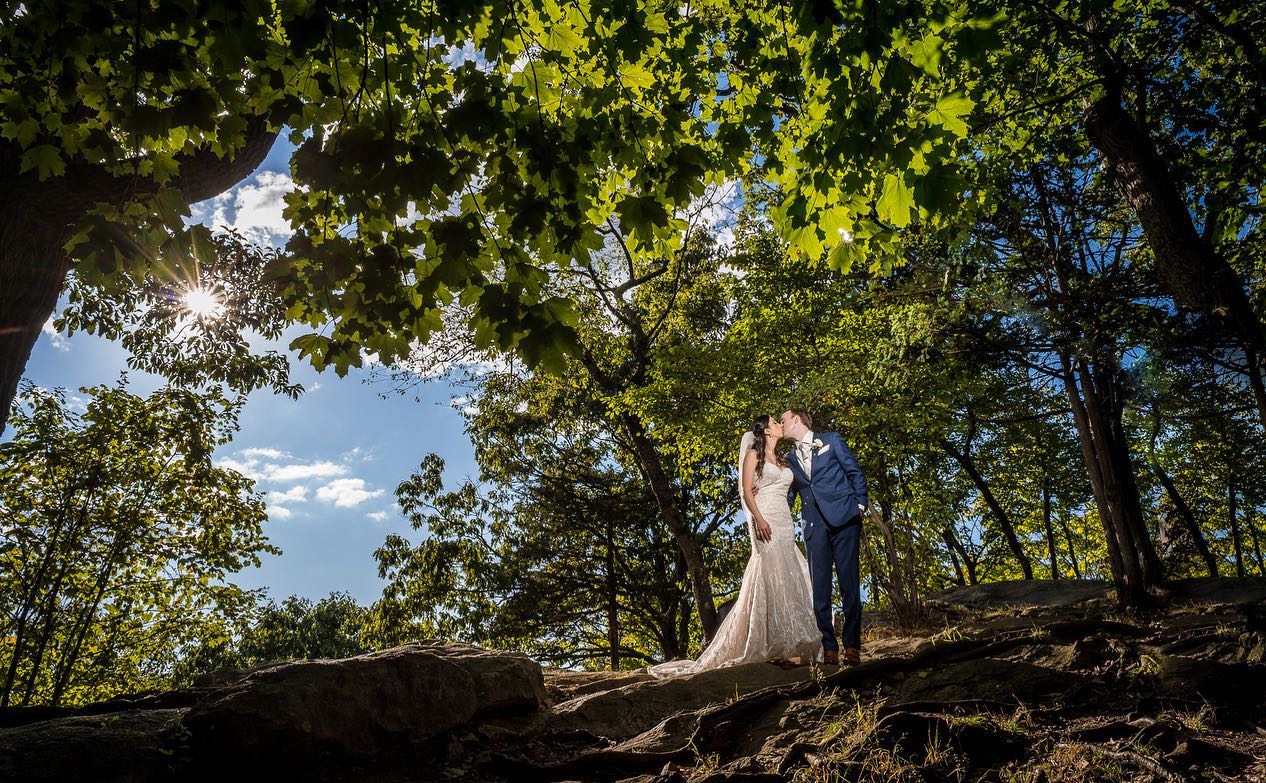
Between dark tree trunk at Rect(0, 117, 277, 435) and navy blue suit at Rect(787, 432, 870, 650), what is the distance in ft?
17.9

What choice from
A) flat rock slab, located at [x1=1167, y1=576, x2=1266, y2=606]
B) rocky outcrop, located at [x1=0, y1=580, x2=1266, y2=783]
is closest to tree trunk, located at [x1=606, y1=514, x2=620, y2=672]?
flat rock slab, located at [x1=1167, y1=576, x2=1266, y2=606]

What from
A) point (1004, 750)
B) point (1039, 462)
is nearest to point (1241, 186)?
point (1004, 750)

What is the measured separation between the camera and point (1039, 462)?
22203 millimetres

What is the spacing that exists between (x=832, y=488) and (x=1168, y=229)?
4533 millimetres

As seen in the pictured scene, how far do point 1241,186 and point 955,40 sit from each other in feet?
19.9

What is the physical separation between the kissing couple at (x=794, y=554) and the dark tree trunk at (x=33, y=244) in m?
5.54

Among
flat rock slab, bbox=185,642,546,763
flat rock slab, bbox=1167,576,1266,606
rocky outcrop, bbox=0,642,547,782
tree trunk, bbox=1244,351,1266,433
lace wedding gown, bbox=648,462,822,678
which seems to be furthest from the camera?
flat rock slab, bbox=1167,576,1266,606

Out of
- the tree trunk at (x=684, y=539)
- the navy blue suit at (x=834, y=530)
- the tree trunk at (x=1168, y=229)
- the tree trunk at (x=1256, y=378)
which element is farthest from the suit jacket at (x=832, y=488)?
the tree trunk at (x=684, y=539)

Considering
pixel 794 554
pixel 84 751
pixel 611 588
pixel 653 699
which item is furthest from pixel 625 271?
pixel 84 751

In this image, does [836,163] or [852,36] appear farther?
[836,163]

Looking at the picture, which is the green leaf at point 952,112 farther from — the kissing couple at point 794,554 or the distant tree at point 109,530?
the distant tree at point 109,530

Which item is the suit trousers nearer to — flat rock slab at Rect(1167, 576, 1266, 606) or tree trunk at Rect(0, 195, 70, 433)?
tree trunk at Rect(0, 195, 70, 433)

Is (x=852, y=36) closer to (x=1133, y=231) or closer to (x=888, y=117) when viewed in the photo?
(x=888, y=117)

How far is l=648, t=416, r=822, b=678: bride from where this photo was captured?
6828 mm
